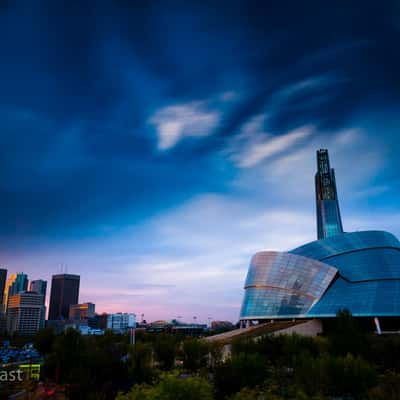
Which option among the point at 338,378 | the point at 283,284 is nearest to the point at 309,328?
the point at 283,284

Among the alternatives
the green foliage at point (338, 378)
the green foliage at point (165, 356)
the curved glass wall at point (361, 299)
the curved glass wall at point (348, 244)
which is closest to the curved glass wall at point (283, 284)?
the curved glass wall at point (361, 299)

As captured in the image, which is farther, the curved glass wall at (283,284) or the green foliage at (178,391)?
the curved glass wall at (283,284)

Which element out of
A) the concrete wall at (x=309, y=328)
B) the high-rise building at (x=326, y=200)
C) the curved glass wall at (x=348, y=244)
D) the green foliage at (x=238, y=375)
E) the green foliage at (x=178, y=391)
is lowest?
the green foliage at (x=238, y=375)

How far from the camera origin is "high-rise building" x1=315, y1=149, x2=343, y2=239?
14325cm

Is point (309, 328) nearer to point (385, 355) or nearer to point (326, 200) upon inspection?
point (385, 355)

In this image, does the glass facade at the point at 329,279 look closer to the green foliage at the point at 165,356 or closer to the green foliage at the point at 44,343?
the green foliage at the point at 165,356

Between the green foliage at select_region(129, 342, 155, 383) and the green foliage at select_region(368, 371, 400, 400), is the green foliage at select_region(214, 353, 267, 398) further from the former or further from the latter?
the green foliage at select_region(368, 371, 400, 400)

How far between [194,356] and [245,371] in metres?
13.4

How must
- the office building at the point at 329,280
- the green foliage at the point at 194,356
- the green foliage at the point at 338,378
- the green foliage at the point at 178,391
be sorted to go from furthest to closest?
the office building at the point at 329,280 < the green foliage at the point at 194,356 < the green foliage at the point at 338,378 < the green foliage at the point at 178,391

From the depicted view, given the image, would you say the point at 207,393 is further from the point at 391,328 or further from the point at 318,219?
the point at 318,219

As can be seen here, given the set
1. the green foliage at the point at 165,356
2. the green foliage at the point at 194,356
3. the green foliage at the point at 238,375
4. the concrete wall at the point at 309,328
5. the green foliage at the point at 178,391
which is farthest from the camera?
the concrete wall at the point at 309,328

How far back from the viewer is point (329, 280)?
75688mm

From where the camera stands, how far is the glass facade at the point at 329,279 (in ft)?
225

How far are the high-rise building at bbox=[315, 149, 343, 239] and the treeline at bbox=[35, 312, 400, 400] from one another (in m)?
105
